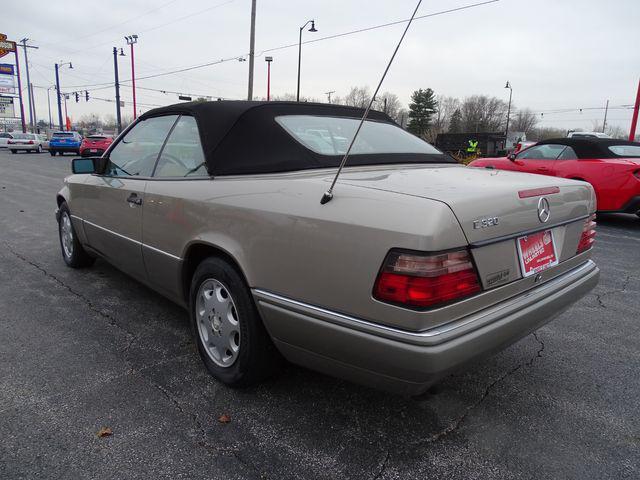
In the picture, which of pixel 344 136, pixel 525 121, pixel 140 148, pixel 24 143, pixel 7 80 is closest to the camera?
pixel 344 136

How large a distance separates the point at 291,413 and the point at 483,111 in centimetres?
8424

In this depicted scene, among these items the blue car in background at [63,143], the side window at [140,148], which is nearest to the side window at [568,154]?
the side window at [140,148]

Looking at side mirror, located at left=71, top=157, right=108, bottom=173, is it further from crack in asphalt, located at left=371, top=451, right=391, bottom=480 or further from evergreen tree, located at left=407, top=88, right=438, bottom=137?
→ evergreen tree, located at left=407, top=88, right=438, bottom=137

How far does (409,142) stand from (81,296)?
2.96 m

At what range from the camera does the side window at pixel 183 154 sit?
266 cm

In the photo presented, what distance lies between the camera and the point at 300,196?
1979 mm

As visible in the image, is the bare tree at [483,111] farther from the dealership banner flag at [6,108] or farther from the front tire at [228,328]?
the front tire at [228,328]

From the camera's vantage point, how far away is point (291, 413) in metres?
2.24

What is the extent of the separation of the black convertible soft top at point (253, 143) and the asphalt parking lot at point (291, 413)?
1.20 m

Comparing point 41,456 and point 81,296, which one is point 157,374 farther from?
point 81,296

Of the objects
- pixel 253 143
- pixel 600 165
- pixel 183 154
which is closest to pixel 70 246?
pixel 183 154

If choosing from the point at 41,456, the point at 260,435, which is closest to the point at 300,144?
the point at 260,435

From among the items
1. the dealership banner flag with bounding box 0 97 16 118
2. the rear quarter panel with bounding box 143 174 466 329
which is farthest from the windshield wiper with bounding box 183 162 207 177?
the dealership banner flag with bounding box 0 97 16 118

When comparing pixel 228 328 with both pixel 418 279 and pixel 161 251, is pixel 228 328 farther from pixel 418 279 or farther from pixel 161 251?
pixel 418 279
